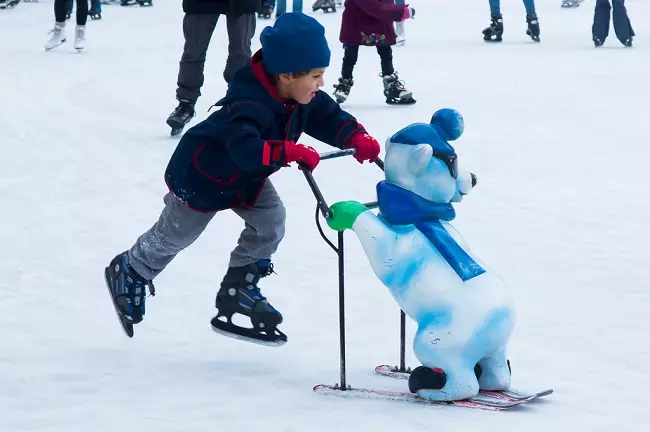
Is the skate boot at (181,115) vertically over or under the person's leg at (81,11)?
over

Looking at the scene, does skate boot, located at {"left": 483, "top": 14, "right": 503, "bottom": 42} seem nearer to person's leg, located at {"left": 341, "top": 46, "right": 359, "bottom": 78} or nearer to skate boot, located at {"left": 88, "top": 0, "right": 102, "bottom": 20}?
person's leg, located at {"left": 341, "top": 46, "right": 359, "bottom": 78}

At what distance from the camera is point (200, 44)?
6.69 meters

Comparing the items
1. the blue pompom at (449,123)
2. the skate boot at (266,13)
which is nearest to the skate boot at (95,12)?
the skate boot at (266,13)

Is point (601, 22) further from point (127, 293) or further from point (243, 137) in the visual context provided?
point (243, 137)

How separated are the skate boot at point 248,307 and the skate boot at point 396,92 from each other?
4.48 metres

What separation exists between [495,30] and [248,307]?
8.50 meters

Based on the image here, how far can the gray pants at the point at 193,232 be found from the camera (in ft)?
11.7

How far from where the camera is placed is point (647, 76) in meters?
9.28

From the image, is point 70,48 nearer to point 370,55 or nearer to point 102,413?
point 370,55

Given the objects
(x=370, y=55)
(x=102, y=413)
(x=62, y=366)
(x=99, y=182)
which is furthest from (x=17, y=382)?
(x=370, y=55)

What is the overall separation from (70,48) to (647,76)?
5.46 meters

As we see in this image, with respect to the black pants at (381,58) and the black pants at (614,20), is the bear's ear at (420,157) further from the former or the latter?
the black pants at (614,20)

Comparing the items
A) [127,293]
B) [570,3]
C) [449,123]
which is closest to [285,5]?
[570,3]

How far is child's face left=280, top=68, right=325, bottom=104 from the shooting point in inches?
130
